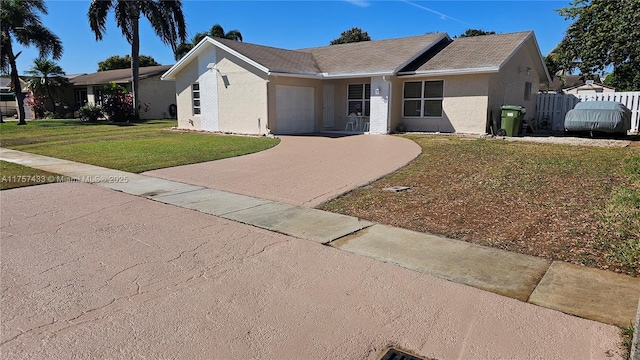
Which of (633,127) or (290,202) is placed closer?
(290,202)

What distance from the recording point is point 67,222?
5.92 m

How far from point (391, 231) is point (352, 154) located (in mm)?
7283

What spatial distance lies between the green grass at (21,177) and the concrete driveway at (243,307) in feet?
12.0

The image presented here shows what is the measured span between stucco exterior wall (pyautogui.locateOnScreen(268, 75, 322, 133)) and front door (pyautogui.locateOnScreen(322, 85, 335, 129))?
0.20 m

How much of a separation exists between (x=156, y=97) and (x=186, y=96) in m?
12.3

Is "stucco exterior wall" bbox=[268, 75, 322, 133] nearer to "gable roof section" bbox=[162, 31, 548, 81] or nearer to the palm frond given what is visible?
"gable roof section" bbox=[162, 31, 548, 81]

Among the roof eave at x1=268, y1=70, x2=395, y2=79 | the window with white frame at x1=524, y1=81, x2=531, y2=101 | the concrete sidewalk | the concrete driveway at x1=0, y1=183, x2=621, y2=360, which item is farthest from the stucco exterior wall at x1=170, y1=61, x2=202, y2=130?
the concrete driveway at x1=0, y1=183, x2=621, y2=360

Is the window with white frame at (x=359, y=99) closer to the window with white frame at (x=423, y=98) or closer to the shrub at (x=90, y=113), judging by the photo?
the window with white frame at (x=423, y=98)

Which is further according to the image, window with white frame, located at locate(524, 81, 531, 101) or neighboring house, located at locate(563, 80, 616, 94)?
neighboring house, located at locate(563, 80, 616, 94)

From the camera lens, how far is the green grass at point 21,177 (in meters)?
8.42

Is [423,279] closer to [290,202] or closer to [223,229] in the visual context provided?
[223,229]

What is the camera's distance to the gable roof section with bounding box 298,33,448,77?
1858 cm

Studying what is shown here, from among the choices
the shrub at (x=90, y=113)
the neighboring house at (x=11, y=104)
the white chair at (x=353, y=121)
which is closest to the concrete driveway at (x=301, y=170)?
the white chair at (x=353, y=121)

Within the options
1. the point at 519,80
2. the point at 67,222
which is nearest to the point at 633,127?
the point at 519,80
